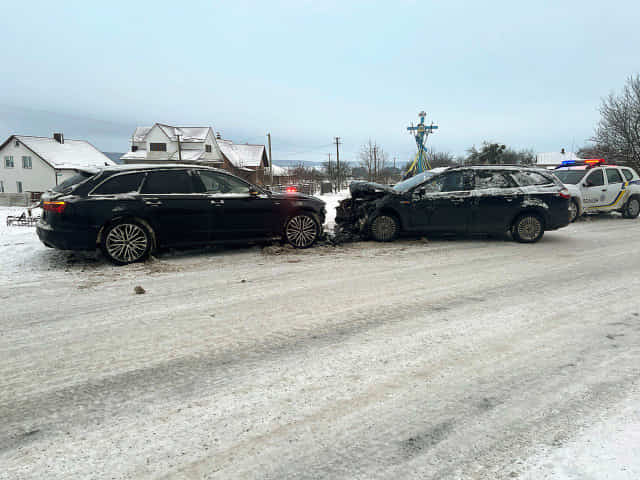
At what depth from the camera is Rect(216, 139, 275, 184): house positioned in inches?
2128

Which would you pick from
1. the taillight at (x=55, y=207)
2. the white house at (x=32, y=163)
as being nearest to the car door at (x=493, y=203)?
the taillight at (x=55, y=207)

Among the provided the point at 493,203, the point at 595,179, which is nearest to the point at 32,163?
the point at 493,203

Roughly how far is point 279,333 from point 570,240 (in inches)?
331

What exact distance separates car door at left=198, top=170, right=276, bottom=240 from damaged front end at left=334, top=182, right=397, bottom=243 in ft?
5.91

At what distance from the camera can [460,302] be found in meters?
4.63

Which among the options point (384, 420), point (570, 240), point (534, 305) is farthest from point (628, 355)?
point (570, 240)

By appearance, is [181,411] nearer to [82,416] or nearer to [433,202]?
[82,416]

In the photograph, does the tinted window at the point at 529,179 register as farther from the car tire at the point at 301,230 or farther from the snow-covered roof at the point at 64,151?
the snow-covered roof at the point at 64,151

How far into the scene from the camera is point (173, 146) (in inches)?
1889

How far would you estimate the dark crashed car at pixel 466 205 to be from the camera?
8531mm

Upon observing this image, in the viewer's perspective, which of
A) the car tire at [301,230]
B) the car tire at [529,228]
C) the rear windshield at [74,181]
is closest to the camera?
the rear windshield at [74,181]

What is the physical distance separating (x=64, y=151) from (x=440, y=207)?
5570 centimetres

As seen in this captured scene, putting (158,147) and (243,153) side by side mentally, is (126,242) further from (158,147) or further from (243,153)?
(243,153)

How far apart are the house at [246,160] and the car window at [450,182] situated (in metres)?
46.1
